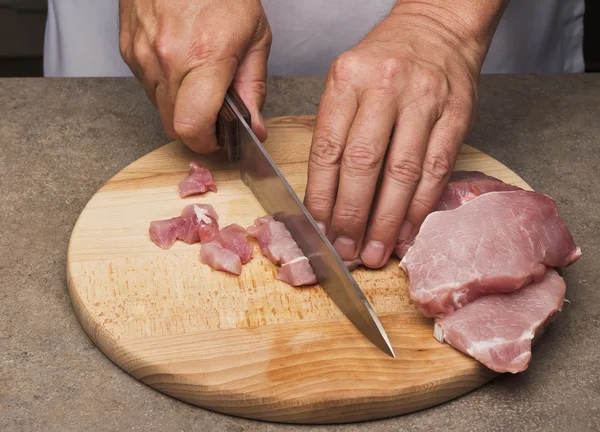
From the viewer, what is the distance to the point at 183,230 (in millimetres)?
2406

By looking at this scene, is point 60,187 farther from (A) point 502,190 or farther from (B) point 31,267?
(A) point 502,190

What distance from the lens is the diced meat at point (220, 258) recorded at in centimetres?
230

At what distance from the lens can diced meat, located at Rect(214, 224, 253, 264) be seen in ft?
7.74

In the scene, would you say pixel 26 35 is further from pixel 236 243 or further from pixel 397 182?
pixel 397 182

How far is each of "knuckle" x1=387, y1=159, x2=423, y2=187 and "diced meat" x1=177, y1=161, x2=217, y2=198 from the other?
24.5 inches

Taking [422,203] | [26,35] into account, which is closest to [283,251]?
[422,203]

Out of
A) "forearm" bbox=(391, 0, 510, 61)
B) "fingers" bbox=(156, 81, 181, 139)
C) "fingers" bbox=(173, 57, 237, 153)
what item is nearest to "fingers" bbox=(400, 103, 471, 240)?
"forearm" bbox=(391, 0, 510, 61)

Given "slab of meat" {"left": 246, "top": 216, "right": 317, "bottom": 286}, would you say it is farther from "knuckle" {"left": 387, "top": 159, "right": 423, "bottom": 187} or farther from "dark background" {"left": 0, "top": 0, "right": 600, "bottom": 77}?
"dark background" {"left": 0, "top": 0, "right": 600, "bottom": 77}

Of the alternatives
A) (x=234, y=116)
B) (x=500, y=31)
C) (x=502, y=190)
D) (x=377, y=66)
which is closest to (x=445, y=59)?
(x=377, y=66)

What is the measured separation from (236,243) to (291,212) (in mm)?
183

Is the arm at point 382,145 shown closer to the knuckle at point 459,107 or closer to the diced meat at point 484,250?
the knuckle at point 459,107

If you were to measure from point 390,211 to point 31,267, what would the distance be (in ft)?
3.52

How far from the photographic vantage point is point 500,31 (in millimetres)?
3514

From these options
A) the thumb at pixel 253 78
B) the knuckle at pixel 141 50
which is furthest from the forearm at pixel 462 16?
the knuckle at pixel 141 50
